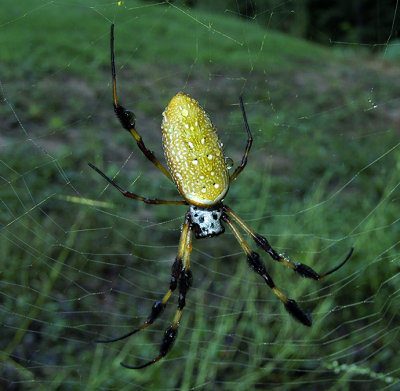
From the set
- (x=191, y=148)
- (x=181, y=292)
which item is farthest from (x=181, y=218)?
(x=191, y=148)

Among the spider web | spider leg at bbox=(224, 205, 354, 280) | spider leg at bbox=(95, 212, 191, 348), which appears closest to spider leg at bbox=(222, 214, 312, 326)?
spider leg at bbox=(224, 205, 354, 280)

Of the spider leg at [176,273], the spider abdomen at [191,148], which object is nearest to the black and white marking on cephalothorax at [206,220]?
the spider leg at [176,273]

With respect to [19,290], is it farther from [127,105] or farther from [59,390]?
[127,105]

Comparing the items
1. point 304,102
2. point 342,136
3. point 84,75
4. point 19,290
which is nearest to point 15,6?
point 84,75

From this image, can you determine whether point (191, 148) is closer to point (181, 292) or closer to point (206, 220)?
point (206, 220)

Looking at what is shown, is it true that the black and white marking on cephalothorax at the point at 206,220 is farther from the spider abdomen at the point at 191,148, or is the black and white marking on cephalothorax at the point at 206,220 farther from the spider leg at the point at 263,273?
the spider abdomen at the point at 191,148
